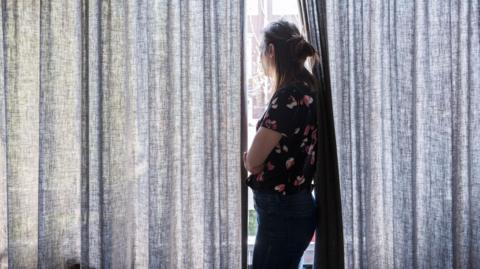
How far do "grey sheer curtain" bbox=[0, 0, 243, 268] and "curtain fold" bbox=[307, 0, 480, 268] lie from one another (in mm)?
469

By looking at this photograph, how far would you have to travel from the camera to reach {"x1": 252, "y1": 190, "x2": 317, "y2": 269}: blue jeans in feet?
5.41

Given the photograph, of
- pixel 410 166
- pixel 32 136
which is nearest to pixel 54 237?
pixel 32 136

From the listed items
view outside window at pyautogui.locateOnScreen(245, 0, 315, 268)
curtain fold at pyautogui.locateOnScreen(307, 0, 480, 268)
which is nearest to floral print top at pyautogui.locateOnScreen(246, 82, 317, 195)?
curtain fold at pyautogui.locateOnScreen(307, 0, 480, 268)

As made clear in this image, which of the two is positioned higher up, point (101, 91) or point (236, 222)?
point (101, 91)

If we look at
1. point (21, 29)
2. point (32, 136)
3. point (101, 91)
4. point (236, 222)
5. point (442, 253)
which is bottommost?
point (442, 253)

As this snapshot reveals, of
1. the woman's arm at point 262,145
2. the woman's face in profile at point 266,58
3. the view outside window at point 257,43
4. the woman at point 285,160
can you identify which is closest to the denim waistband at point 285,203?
the woman at point 285,160

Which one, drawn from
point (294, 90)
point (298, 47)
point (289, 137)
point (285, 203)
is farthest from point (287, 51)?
point (285, 203)

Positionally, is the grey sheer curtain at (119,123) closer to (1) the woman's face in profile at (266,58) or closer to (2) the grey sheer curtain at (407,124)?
(1) the woman's face in profile at (266,58)

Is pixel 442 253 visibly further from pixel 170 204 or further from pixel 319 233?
pixel 170 204

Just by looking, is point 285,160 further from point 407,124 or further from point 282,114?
point 407,124

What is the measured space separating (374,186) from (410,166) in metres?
0.17

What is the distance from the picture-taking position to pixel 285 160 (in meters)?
1.66

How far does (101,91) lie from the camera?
2107 mm

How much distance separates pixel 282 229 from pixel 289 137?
299 mm
